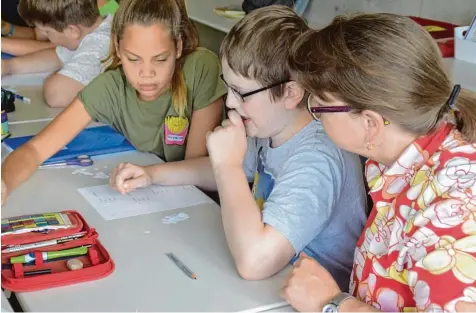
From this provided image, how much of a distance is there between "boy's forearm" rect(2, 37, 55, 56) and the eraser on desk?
187 centimetres

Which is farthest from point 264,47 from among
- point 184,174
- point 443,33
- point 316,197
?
point 443,33

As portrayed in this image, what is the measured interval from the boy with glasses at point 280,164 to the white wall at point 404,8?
1460mm

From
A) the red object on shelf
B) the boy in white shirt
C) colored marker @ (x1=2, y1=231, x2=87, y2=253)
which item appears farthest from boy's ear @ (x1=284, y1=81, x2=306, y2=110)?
the boy in white shirt

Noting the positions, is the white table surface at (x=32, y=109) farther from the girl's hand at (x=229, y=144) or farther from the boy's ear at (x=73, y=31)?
the girl's hand at (x=229, y=144)

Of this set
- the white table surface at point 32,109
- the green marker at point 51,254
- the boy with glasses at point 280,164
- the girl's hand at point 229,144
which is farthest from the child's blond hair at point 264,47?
the white table surface at point 32,109

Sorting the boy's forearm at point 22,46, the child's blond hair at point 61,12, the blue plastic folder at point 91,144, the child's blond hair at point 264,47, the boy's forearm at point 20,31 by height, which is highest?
the child's blond hair at point 264,47

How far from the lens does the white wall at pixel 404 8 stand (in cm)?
263

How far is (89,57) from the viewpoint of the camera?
244 cm

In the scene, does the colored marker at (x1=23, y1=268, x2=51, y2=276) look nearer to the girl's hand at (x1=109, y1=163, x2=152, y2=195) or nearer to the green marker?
the green marker

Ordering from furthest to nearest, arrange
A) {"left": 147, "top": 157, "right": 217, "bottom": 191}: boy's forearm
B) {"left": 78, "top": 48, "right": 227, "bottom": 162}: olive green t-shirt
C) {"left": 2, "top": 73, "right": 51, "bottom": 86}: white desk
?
{"left": 2, "top": 73, "right": 51, "bottom": 86}: white desk
{"left": 78, "top": 48, "right": 227, "bottom": 162}: olive green t-shirt
{"left": 147, "top": 157, "right": 217, "bottom": 191}: boy's forearm

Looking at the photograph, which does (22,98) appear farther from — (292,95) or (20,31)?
(292,95)

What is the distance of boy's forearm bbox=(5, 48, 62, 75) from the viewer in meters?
2.67

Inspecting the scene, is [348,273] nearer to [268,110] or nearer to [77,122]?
[268,110]

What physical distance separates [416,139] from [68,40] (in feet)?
5.78
